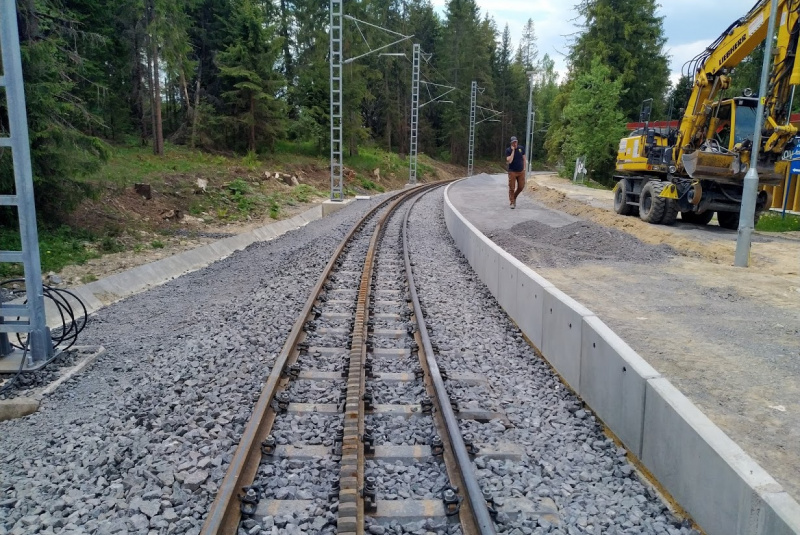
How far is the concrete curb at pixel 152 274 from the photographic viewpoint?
31.4 feet

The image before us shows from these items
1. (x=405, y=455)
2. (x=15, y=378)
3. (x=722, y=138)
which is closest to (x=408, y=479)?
(x=405, y=455)

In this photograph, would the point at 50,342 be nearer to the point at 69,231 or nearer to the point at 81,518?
the point at 81,518

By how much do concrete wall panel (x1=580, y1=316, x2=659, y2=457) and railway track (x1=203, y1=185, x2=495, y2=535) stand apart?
3.97 feet

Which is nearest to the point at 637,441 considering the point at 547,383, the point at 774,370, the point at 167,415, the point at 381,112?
the point at 547,383

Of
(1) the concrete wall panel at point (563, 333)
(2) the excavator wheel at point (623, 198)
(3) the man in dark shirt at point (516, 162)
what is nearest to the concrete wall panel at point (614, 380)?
(1) the concrete wall panel at point (563, 333)

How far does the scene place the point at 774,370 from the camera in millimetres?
5566

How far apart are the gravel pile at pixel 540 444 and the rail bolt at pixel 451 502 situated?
28cm

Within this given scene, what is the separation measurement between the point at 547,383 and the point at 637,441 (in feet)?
5.64

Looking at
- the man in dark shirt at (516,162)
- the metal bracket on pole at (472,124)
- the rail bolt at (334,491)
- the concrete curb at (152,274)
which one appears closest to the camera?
the rail bolt at (334,491)

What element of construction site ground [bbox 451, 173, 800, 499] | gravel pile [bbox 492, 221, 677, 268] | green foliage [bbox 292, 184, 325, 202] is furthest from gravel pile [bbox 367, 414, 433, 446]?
green foliage [bbox 292, 184, 325, 202]

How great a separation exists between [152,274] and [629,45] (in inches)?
1869

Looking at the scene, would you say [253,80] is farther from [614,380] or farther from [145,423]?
[614,380]

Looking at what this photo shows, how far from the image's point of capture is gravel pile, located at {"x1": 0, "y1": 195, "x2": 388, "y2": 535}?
12.5 ft

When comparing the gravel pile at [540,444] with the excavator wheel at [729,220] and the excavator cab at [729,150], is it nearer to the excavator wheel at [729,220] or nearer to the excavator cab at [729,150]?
the excavator cab at [729,150]
